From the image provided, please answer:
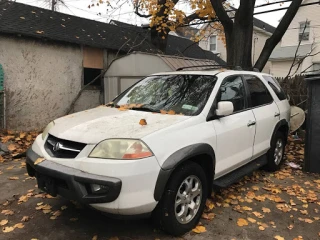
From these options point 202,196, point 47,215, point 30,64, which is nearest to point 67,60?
point 30,64

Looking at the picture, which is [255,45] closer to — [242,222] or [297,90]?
[297,90]

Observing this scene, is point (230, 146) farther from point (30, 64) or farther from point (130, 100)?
point (30, 64)

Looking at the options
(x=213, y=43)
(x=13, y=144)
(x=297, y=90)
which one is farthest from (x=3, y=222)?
(x=213, y=43)

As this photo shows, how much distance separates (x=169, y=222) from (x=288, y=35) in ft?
77.2

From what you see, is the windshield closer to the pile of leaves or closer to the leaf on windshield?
the leaf on windshield

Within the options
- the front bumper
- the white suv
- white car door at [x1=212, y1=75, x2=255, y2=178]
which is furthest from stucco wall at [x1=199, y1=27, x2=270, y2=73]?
the front bumper

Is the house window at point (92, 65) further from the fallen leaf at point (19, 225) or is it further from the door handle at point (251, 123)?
the fallen leaf at point (19, 225)

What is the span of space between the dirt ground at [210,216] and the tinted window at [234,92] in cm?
128

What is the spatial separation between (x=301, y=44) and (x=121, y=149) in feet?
75.1

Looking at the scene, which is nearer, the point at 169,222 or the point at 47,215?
the point at 169,222

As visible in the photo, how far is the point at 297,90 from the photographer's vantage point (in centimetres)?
928

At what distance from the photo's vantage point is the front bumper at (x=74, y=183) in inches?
103

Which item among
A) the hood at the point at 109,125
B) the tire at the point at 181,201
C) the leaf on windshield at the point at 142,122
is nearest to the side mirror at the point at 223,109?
the hood at the point at 109,125

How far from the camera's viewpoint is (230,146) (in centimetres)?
377
